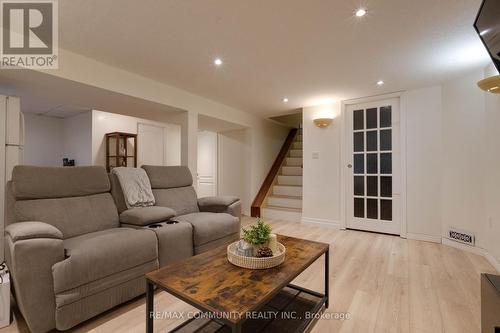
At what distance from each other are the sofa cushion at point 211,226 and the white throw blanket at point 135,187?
0.39 metres

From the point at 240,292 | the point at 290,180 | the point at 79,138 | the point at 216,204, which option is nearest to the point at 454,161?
the point at 290,180

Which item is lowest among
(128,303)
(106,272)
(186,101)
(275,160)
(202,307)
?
(128,303)

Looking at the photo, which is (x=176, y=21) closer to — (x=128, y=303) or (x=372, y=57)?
(x=372, y=57)

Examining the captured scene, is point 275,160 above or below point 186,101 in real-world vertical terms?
below

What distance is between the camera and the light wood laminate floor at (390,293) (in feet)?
4.90

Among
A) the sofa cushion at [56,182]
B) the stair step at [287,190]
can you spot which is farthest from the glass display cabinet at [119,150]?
Result: the stair step at [287,190]

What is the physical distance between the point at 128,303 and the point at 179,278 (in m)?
0.88

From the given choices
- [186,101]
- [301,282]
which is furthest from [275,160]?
[301,282]

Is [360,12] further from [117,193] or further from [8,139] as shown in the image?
[8,139]

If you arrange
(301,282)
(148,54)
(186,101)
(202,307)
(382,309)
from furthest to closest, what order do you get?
(186,101), (148,54), (301,282), (382,309), (202,307)

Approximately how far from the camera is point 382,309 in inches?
65.7

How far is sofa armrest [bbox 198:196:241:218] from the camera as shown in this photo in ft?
9.45

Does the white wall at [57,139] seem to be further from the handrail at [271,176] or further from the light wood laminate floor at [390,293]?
the light wood laminate floor at [390,293]

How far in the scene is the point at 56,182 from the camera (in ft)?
6.43
